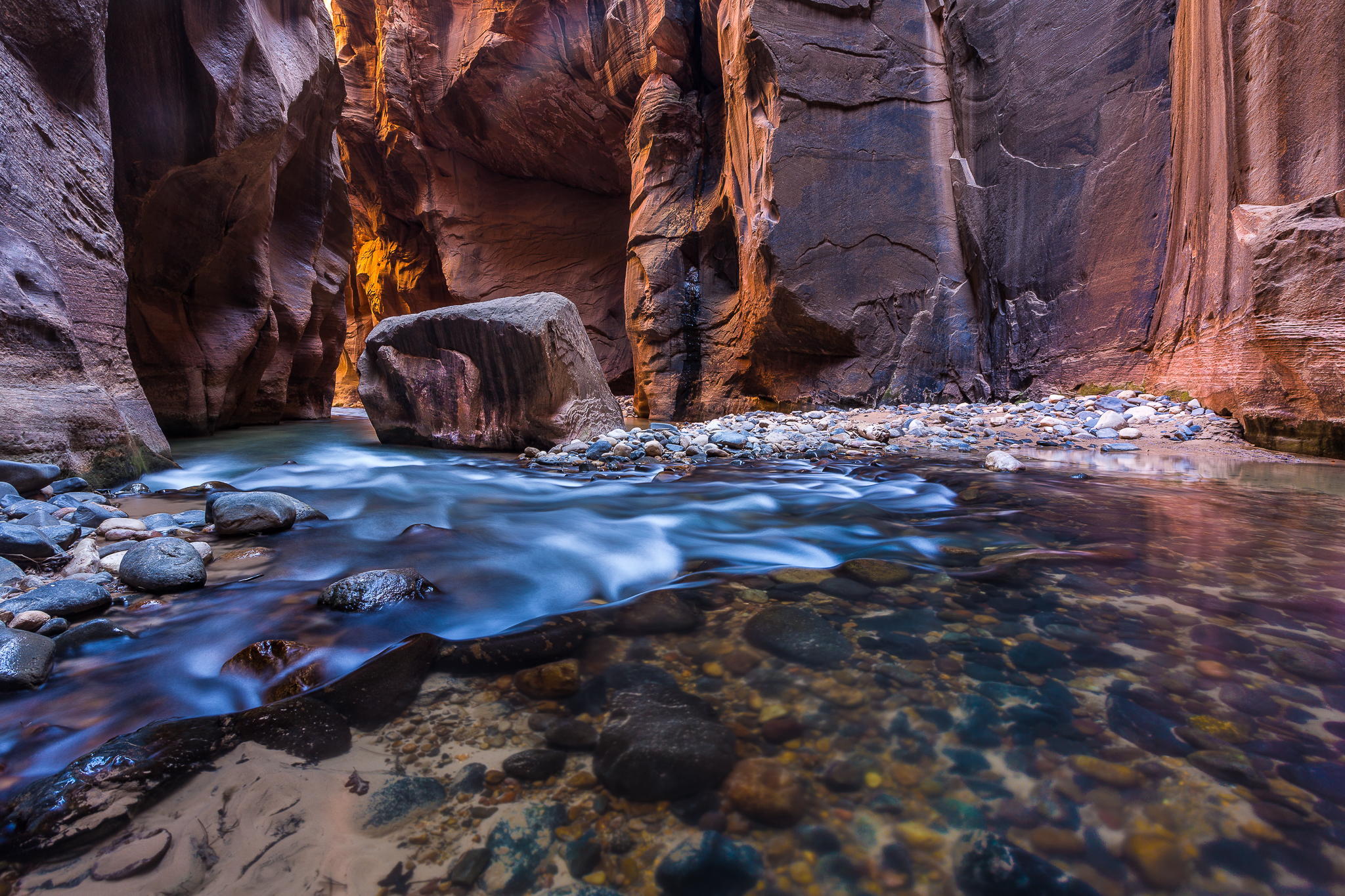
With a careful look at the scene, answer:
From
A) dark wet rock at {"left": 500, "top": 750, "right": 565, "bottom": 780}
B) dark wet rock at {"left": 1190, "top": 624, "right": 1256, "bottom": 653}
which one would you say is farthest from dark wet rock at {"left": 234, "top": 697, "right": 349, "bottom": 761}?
dark wet rock at {"left": 1190, "top": 624, "right": 1256, "bottom": 653}

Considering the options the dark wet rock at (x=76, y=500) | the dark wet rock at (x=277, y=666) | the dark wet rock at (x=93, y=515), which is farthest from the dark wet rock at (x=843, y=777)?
the dark wet rock at (x=76, y=500)

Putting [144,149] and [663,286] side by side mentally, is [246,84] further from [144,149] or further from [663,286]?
[663,286]

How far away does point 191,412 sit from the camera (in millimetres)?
6559

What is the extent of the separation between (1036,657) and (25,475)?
376 centimetres

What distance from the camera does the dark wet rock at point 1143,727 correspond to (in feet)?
2.88

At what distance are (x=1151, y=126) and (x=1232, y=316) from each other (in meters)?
2.81

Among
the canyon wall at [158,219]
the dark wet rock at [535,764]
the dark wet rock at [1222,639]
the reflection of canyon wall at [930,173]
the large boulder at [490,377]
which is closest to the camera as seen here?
the dark wet rock at [535,764]

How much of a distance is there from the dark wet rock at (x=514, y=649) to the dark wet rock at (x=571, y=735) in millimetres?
248

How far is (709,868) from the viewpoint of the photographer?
0.70m

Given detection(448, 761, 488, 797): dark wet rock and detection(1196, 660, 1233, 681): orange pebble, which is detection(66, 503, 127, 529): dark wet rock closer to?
detection(448, 761, 488, 797): dark wet rock

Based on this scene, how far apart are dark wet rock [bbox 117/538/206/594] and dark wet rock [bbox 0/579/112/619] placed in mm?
103

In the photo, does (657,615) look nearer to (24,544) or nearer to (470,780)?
(470,780)

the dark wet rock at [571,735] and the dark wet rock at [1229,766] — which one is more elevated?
the dark wet rock at [1229,766]

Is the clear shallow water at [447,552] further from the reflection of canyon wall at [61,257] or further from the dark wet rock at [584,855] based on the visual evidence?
the dark wet rock at [584,855]
